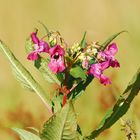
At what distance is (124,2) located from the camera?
5.66m

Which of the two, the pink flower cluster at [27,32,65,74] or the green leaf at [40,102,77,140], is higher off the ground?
the pink flower cluster at [27,32,65,74]

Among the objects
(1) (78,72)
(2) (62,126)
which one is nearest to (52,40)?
(1) (78,72)

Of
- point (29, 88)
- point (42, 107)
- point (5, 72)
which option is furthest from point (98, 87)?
point (29, 88)

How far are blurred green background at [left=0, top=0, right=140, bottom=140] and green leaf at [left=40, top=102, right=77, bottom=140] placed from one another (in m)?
1.68

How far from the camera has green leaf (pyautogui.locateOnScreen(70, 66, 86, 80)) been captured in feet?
6.75

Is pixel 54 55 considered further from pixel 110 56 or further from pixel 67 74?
pixel 110 56

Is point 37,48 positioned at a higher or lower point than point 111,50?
higher

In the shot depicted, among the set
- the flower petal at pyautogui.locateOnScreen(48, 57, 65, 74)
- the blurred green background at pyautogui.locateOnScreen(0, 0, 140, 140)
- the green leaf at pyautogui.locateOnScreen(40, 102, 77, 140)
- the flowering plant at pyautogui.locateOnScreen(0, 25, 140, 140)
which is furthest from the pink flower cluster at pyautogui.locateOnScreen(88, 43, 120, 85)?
the blurred green background at pyautogui.locateOnScreen(0, 0, 140, 140)

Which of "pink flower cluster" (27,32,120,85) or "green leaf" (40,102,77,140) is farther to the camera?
"pink flower cluster" (27,32,120,85)

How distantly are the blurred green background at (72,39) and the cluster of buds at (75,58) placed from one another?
1.60 m

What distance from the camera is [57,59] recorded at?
2086 mm

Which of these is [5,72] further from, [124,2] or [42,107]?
[124,2]

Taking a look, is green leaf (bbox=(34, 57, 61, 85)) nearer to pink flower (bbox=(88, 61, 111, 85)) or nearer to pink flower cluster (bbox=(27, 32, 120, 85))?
pink flower cluster (bbox=(27, 32, 120, 85))

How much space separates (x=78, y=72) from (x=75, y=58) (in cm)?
6
